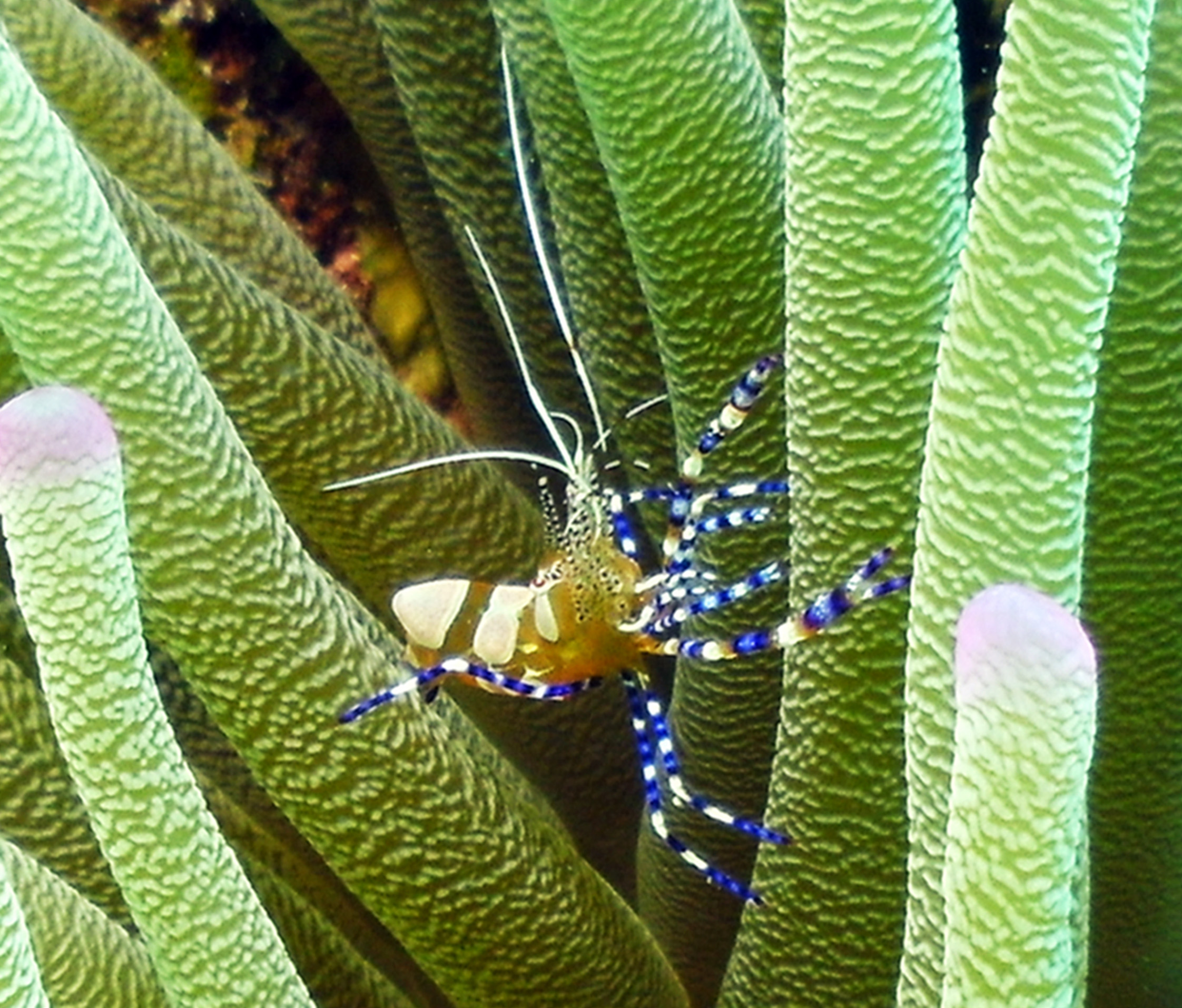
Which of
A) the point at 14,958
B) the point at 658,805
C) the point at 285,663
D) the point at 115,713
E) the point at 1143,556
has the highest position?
the point at 1143,556

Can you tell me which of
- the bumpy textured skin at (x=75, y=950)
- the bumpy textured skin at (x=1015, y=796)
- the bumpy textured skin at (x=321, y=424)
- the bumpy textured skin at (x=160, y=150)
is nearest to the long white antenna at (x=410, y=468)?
the bumpy textured skin at (x=321, y=424)

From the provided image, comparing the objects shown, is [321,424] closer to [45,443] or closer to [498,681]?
[498,681]

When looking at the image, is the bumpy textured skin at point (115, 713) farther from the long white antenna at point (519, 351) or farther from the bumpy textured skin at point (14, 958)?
the long white antenna at point (519, 351)

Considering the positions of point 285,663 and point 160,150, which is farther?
point 160,150

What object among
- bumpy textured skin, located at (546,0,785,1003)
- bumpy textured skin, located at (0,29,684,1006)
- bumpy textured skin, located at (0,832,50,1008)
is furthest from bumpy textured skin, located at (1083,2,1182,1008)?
bumpy textured skin, located at (0,832,50,1008)

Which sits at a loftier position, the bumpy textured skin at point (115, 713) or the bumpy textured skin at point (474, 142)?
the bumpy textured skin at point (474, 142)

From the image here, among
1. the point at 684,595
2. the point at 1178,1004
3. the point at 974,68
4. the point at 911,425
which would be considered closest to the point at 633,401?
the point at 684,595

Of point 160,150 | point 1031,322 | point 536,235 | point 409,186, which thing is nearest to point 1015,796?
point 1031,322
